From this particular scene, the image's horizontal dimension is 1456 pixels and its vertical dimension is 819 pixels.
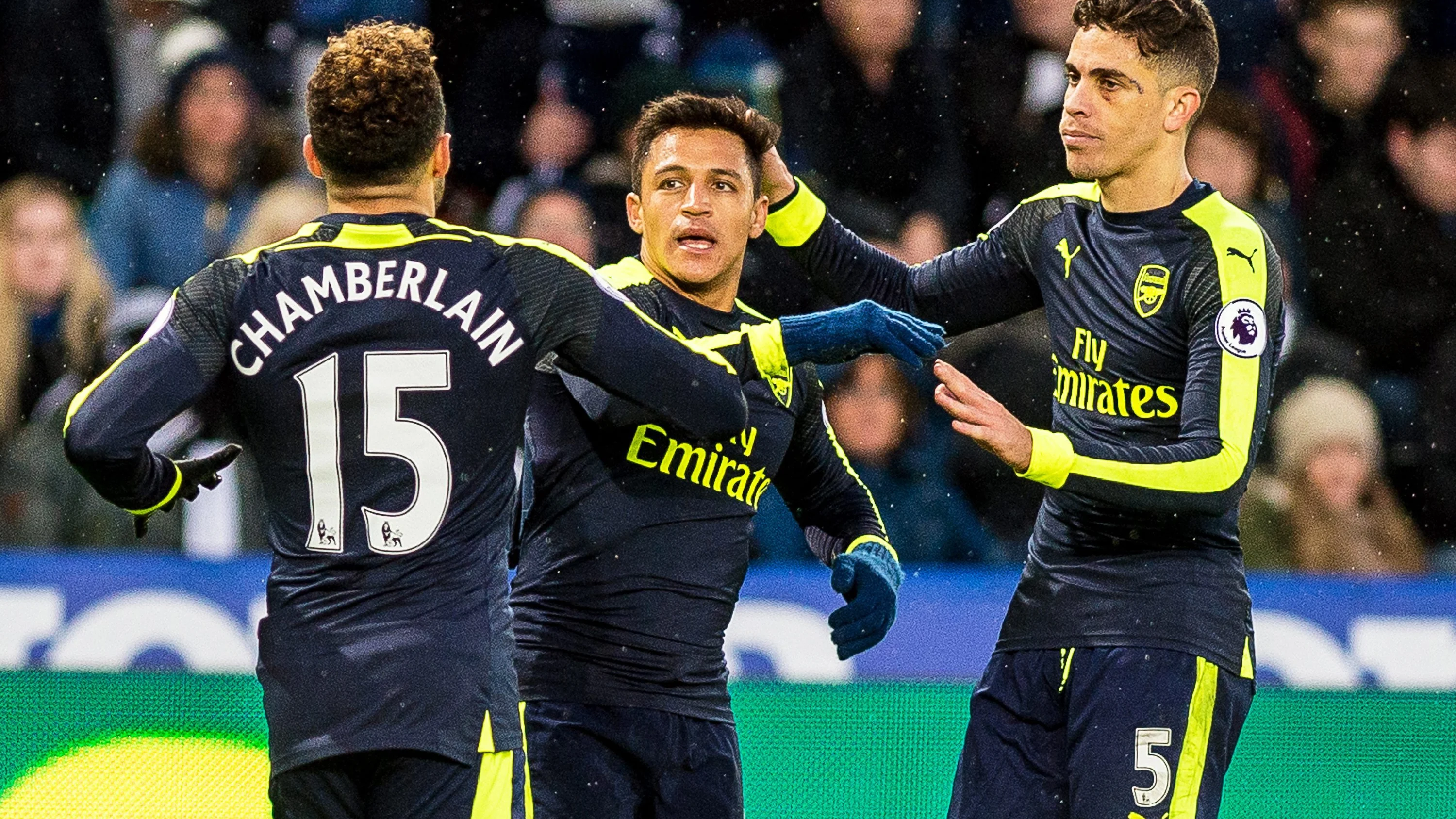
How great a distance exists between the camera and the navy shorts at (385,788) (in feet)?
9.42

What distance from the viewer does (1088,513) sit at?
3.65 meters

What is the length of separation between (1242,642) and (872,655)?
6.95ft

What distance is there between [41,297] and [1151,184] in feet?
15.9

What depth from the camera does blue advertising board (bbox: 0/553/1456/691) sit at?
5.58 meters

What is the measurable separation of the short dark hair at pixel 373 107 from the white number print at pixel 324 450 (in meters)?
0.34

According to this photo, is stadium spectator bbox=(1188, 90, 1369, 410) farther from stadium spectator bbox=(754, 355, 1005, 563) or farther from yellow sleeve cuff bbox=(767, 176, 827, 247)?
yellow sleeve cuff bbox=(767, 176, 827, 247)

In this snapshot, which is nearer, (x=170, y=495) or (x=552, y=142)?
(x=170, y=495)

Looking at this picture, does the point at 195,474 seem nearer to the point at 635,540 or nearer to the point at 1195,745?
the point at 635,540

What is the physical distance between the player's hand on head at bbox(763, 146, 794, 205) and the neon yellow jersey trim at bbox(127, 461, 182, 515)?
1.53 meters

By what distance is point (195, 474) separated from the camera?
3.14 m

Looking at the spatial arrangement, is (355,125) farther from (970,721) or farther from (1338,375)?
(1338,375)

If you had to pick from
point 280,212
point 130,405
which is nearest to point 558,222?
point 280,212

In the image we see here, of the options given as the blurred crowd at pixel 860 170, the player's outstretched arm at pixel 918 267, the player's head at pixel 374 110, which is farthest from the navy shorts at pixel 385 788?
the blurred crowd at pixel 860 170

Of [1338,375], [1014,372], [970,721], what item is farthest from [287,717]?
[1338,375]
